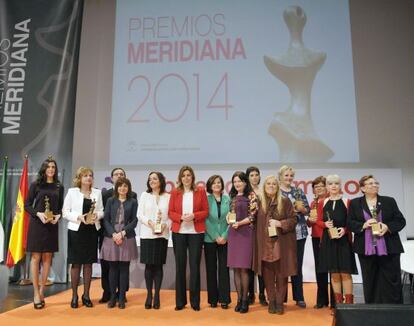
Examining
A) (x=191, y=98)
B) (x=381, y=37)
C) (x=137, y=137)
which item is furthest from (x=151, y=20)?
(x=381, y=37)

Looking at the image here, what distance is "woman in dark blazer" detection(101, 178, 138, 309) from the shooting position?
3695 mm

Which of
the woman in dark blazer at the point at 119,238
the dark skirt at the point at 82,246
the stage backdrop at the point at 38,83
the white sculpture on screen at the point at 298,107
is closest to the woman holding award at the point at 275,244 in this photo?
the woman in dark blazer at the point at 119,238

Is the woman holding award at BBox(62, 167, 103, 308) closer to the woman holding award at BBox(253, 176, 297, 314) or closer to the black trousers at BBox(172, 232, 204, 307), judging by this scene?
the black trousers at BBox(172, 232, 204, 307)

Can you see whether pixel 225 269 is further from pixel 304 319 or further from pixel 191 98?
pixel 191 98

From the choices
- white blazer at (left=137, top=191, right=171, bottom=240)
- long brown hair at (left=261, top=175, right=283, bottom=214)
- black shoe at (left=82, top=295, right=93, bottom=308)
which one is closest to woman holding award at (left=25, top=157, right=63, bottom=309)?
black shoe at (left=82, top=295, right=93, bottom=308)

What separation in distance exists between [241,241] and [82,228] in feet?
5.18

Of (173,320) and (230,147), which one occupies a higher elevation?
(230,147)

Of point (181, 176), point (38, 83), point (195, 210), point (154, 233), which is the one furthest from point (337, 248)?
point (38, 83)

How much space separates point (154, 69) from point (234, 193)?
3171 mm

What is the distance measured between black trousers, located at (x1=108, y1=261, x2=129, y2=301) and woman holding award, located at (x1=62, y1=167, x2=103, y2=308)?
22 centimetres

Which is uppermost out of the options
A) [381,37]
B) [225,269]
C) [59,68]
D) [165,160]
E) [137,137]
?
[381,37]

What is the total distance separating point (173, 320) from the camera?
10.7 feet

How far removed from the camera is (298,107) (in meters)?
5.82

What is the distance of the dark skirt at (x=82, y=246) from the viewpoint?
3.72m
